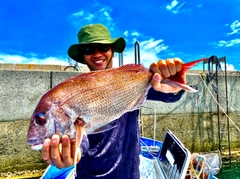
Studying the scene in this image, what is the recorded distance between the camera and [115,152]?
7.30ft

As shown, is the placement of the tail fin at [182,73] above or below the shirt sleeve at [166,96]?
above

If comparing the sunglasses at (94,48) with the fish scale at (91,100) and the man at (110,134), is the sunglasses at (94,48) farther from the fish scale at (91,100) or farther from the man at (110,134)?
the fish scale at (91,100)

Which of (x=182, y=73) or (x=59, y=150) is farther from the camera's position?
(x=182, y=73)

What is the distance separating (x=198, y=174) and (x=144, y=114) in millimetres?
3618

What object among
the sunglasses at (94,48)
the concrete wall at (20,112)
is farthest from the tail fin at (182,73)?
the concrete wall at (20,112)

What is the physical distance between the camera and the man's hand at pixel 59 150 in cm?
156

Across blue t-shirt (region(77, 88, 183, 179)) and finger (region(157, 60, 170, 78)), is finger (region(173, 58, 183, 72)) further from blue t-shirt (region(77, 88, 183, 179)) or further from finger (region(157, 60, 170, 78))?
blue t-shirt (region(77, 88, 183, 179))

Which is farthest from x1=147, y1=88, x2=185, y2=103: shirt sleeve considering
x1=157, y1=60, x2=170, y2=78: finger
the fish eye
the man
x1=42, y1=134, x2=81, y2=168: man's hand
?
the fish eye

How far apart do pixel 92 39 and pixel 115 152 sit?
44.9 inches

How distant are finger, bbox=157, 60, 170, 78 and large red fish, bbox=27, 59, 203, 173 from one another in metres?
0.06

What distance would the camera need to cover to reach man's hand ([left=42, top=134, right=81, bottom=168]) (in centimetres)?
156

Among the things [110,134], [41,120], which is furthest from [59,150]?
[110,134]

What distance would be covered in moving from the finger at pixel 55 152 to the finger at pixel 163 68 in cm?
92

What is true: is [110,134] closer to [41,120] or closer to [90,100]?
[90,100]
